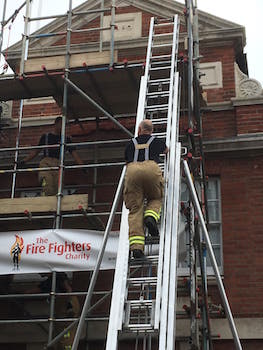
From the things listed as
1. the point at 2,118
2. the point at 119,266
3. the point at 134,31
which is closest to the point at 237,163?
the point at 134,31

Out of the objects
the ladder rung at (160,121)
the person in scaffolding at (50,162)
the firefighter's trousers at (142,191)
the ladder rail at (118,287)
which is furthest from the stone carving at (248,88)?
the ladder rail at (118,287)

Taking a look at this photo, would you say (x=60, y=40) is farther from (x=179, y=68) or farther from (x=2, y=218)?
(x=2, y=218)

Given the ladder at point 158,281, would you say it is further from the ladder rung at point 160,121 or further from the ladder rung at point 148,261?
the ladder rung at point 160,121

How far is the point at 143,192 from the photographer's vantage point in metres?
6.09

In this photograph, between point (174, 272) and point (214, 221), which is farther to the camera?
point (214, 221)

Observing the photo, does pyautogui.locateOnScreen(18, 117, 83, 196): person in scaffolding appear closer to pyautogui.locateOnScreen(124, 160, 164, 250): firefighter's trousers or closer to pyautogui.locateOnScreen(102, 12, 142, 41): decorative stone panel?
pyautogui.locateOnScreen(102, 12, 142, 41): decorative stone panel

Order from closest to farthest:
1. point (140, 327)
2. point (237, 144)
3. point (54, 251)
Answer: point (140, 327)
point (54, 251)
point (237, 144)

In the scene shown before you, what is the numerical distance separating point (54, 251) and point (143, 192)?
3216 mm

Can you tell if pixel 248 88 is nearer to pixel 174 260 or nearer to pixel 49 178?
pixel 49 178

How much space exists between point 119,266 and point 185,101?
16.9 ft

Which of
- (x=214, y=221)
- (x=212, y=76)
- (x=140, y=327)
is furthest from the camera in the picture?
(x=212, y=76)

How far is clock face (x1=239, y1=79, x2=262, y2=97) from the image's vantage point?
11.3 metres

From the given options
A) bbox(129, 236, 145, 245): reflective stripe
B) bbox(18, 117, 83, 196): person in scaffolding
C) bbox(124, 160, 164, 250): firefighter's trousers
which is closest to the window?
bbox(18, 117, 83, 196): person in scaffolding

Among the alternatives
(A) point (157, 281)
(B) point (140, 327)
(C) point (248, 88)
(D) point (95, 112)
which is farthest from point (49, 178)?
(B) point (140, 327)
